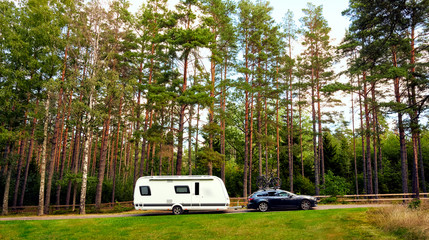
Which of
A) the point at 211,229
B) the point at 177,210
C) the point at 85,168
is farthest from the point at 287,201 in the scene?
the point at 85,168

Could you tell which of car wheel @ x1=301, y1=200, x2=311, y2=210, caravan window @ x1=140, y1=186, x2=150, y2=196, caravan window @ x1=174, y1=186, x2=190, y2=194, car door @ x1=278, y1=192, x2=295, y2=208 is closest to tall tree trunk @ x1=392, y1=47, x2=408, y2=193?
car wheel @ x1=301, y1=200, x2=311, y2=210

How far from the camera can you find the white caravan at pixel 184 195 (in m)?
15.8

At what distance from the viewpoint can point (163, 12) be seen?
24.3 meters

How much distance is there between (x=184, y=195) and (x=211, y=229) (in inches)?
228

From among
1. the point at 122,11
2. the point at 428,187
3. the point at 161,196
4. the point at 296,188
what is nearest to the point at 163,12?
the point at 122,11

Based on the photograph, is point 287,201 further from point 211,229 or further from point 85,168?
point 85,168

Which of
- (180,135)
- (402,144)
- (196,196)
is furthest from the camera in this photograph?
(180,135)

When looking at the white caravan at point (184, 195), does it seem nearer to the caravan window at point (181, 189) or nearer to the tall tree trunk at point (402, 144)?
the caravan window at point (181, 189)

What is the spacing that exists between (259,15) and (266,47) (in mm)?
3129

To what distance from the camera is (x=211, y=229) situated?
409 inches

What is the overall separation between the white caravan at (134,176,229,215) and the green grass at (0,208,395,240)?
3271 mm

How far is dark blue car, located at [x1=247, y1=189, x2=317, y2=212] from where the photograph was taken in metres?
15.9

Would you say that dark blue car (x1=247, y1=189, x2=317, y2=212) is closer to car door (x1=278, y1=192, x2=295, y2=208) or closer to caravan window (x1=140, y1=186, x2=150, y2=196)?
car door (x1=278, y1=192, x2=295, y2=208)

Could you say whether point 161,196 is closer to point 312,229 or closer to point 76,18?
point 312,229
